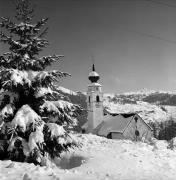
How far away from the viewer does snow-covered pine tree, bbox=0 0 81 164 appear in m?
9.55

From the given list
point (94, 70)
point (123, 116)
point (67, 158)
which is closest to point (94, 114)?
point (123, 116)

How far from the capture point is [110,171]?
990cm

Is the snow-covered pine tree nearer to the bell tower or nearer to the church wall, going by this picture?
the church wall

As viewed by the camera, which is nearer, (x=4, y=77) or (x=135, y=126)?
(x=4, y=77)

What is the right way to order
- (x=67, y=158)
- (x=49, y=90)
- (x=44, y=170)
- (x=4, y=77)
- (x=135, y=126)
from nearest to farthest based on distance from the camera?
(x=44, y=170), (x=4, y=77), (x=49, y=90), (x=67, y=158), (x=135, y=126)

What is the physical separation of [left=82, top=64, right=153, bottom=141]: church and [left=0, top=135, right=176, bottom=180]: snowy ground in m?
34.0

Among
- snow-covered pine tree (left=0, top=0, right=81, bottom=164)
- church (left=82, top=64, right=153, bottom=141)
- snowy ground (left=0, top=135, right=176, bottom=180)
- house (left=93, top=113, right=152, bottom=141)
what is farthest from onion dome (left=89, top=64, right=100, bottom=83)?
snow-covered pine tree (left=0, top=0, right=81, bottom=164)

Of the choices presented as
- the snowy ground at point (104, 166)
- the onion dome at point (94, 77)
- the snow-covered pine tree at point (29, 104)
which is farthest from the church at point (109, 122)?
the snow-covered pine tree at point (29, 104)

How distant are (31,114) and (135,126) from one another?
43280 millimetres

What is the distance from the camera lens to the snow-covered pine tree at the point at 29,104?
9.55m

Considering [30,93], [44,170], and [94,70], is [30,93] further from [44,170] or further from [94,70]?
[94,70]

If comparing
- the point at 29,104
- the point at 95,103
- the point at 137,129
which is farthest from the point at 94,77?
the point at 29,104

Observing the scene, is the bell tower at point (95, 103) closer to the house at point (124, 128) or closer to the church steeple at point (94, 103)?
the church steeple at point (94, 103)

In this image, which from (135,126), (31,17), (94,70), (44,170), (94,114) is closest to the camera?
(44,170)
